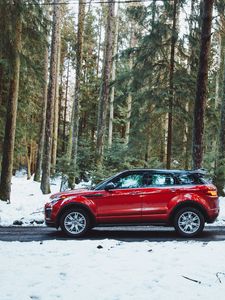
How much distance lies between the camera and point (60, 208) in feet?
34.7

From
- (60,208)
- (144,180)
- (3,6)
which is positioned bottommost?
(60,208)

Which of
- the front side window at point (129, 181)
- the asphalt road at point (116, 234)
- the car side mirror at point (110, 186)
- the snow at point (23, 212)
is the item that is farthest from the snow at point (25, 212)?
the front side window at point (129, 181)

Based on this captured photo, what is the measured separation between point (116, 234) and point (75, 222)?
4.15 ft

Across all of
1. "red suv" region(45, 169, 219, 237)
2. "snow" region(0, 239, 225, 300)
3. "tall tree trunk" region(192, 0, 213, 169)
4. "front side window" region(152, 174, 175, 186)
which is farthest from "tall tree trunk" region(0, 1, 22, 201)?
"front side window" region(152, 174, 175, 186)

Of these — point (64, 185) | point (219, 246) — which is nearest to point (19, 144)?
point (64, 185)

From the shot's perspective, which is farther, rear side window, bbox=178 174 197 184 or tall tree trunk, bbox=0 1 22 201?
tall tree trunk, bbox=0 1 22 201

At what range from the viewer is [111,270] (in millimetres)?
6789

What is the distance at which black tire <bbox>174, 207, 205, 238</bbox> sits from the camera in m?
10.6

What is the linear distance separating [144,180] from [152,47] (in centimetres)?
953

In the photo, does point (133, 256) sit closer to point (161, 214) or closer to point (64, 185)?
point (161, 214)

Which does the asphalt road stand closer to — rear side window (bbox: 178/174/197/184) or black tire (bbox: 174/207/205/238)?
black tire (bbox: 174/207/205/238)

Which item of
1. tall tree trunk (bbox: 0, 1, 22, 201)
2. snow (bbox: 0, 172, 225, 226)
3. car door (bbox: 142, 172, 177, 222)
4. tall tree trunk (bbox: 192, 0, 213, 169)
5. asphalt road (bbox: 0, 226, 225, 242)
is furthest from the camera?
tall tree trunk (bbox: 0, 1, 22, 201)

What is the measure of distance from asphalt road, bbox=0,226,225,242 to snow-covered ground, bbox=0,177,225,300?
896mm

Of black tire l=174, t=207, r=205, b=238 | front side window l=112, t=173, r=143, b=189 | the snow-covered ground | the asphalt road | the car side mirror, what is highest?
front side window l=112, t=173, r=143, b=189
